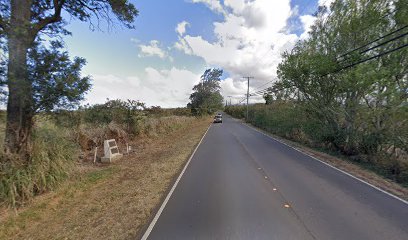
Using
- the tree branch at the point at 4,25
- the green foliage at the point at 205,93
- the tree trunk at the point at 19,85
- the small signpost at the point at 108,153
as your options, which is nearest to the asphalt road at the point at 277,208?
the small signpost at the point at 108,153

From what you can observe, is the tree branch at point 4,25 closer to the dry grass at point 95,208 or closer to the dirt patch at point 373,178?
the dry grass at point 95,208

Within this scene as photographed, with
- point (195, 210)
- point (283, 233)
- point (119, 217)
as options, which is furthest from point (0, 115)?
point (283, 233)

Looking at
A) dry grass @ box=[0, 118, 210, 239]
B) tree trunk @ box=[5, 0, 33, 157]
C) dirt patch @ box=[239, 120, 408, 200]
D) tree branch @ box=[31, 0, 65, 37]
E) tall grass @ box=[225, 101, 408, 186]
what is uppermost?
tree branch @ box=[31, 0, 65, 37]

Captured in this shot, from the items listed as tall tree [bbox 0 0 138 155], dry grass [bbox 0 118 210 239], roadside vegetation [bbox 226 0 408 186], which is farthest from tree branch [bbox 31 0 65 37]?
roadside vegetation [bbox 226 0 408 186]

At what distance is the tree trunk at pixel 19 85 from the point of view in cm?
596

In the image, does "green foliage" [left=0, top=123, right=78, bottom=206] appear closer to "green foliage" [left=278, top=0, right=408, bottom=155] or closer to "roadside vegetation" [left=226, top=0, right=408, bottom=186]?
"roadside vegetation" [left=226, top=0, right=408, bottom=186]

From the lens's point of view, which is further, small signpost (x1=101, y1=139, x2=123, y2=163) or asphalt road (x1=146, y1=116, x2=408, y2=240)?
small signpost (x1=101, y1=139, x2=123, y2=163)

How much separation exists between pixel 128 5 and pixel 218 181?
715cm

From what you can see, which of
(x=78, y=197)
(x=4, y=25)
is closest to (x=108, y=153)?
(x=78, y=197)

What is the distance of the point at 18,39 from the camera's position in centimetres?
617

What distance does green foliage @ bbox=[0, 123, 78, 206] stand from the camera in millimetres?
5674

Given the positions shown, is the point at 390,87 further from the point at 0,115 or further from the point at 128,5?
the point at 0,115

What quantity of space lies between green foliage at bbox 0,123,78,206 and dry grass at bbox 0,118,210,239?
0.96ft

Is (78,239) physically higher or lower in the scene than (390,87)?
lower
